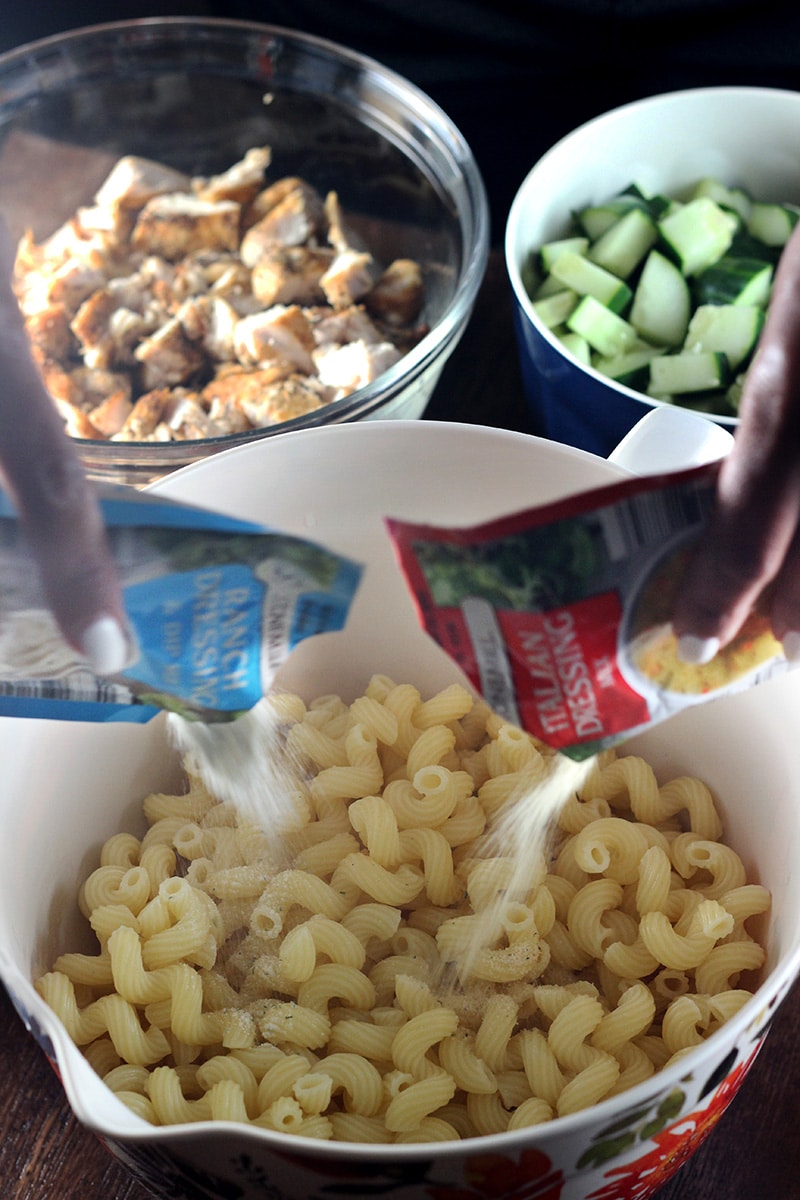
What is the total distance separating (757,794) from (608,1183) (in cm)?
26

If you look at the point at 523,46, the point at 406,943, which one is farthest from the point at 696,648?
the point at 523,46

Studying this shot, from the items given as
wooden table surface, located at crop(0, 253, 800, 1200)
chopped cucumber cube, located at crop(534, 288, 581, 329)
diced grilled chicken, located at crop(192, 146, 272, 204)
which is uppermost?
diced grilled chicken, located at crop(192, 146, 272, 204)

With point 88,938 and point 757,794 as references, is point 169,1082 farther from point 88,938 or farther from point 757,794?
point 757,794

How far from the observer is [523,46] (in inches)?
50.5

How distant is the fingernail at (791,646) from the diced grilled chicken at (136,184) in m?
0.85

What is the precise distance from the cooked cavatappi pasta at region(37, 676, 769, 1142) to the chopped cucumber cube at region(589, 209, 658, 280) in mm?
477

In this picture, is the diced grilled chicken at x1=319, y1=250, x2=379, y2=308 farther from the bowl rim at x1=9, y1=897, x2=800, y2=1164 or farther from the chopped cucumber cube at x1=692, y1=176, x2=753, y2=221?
the bowl rim at x1=9, y1=897, x2=800, y2=1164

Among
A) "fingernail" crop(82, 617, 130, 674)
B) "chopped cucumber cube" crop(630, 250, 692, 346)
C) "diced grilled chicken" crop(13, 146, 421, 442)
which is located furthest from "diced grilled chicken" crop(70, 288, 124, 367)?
"fingernail" crop(82, 617, 130, 674)

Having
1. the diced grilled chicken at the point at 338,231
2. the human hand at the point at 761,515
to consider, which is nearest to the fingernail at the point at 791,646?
the human hand at the point at 761,515

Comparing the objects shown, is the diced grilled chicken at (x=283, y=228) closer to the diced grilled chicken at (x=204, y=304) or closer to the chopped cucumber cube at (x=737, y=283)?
the diced grilled chicken at (x=204, y=304)

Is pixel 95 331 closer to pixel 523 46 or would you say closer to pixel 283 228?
pixel 283 228

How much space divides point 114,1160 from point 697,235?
873mm

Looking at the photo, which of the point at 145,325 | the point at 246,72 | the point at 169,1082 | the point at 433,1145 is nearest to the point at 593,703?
the point at 433,1145

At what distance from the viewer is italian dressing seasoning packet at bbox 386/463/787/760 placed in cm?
45
